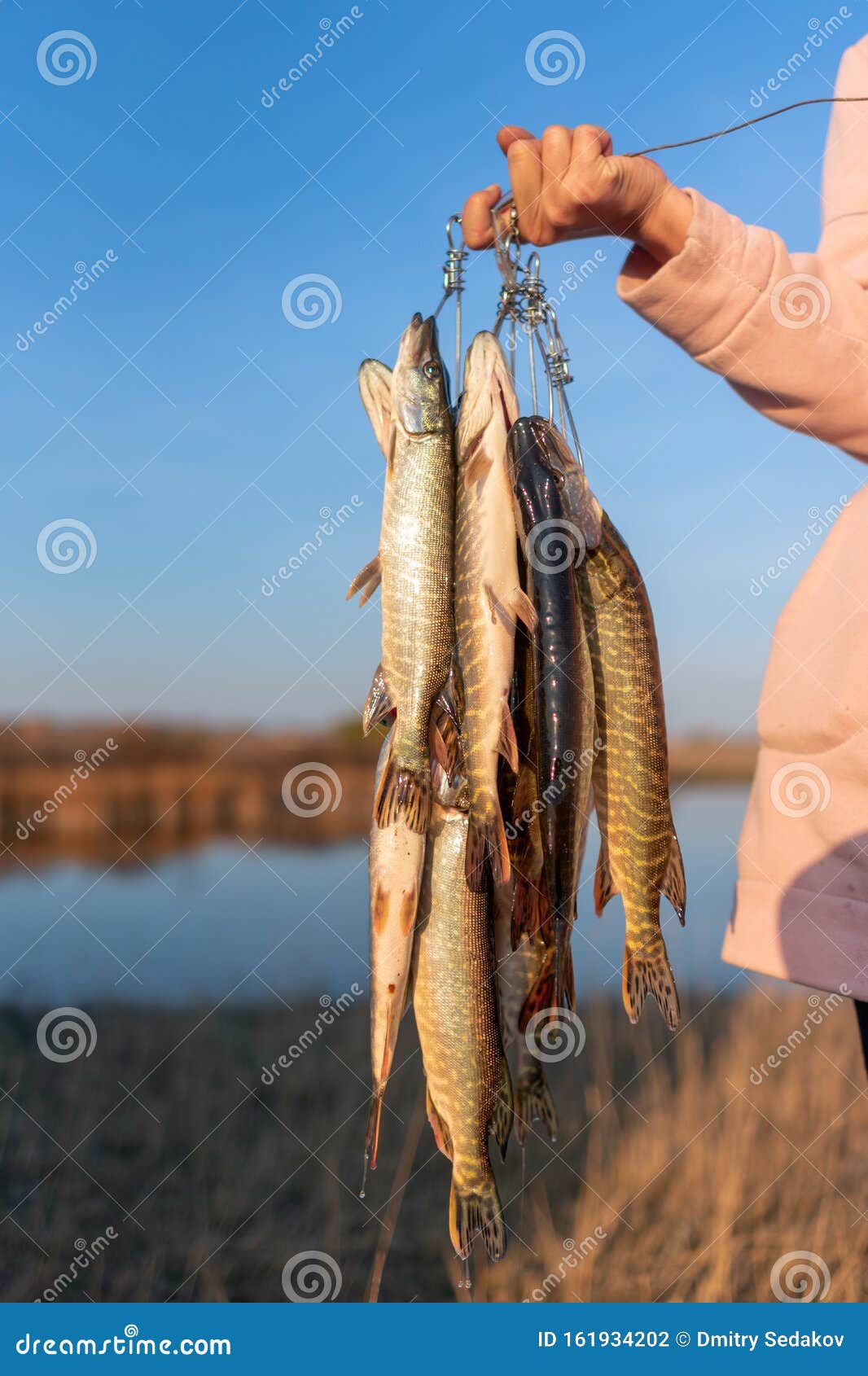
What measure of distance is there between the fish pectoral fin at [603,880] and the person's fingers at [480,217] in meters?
1.11

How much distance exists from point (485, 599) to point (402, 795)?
1.08ft

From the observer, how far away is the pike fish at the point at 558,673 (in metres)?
1.68

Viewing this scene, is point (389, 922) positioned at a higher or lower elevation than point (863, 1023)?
lower

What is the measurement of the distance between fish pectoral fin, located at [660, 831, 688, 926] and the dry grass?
2457mm

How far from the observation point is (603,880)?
1.83m

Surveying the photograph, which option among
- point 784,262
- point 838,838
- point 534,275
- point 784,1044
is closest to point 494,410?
point 534,275

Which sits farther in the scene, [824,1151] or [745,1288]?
[824,1151]

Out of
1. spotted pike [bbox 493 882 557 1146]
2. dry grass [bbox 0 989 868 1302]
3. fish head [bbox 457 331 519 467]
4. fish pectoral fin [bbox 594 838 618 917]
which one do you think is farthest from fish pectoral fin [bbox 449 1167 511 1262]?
dry grass [bbox 0 989 868 1302]

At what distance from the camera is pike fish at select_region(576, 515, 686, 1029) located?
175cm

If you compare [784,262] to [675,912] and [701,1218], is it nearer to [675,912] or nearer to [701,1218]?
[675,912]

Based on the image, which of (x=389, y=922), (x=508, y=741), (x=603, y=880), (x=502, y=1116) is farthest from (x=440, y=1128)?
(x=508, y=741)

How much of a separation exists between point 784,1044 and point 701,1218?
178 centimetres

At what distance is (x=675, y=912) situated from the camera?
1.80 m

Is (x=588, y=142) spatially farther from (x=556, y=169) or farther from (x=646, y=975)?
(x=646, y=975)
